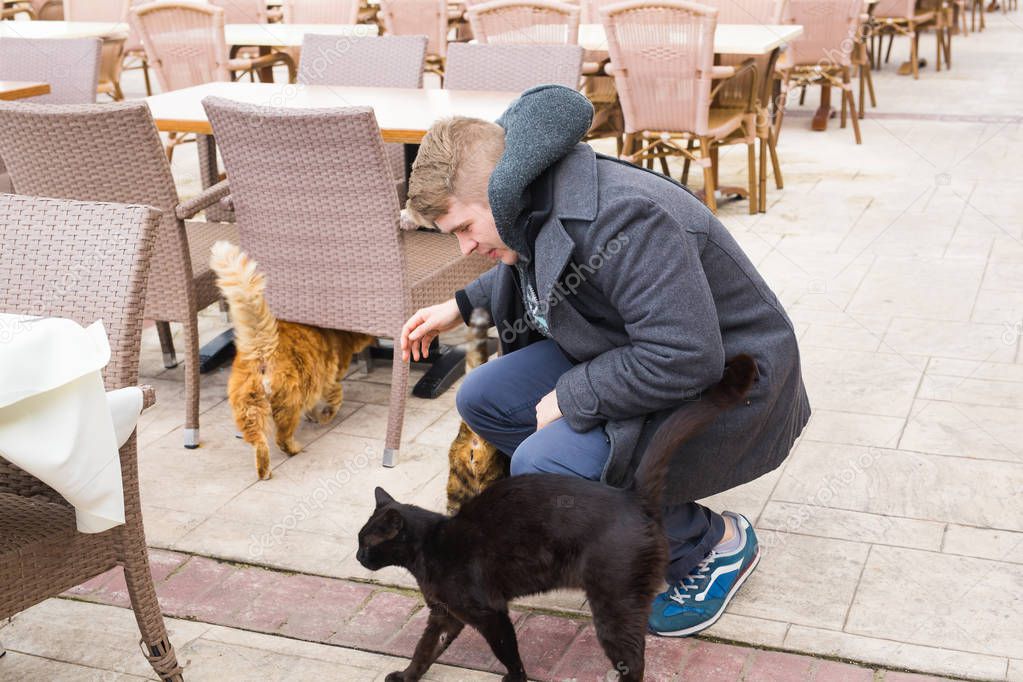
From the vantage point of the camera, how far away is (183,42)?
6156 mm

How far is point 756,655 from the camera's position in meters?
2.25

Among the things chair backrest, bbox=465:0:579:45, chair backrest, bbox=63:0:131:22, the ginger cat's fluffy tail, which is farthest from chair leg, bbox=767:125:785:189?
chair backrest, bbox=63:0:131:22

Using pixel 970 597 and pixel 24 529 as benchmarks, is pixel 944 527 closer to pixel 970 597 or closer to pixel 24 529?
pixel 970 597

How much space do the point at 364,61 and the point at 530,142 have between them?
312 cm

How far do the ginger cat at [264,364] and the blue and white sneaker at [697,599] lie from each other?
1.35m

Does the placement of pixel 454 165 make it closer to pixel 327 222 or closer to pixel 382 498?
pixel 382 498

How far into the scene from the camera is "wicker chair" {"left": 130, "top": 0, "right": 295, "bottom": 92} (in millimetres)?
6070

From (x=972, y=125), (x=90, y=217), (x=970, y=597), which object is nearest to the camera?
(x=90, y=217)

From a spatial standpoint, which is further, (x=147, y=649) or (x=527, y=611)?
(x=527, y=611)

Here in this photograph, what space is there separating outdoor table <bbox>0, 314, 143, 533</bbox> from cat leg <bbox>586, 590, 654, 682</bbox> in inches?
34.4

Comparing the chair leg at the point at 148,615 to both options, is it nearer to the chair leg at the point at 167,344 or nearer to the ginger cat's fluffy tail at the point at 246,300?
the ginger cat's fluffy tail at the point at 246,300

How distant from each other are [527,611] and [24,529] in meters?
1.09

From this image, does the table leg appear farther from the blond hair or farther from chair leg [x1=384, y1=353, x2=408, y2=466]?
the blond hair

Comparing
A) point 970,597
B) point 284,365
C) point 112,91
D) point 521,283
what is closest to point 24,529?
point 521,283
